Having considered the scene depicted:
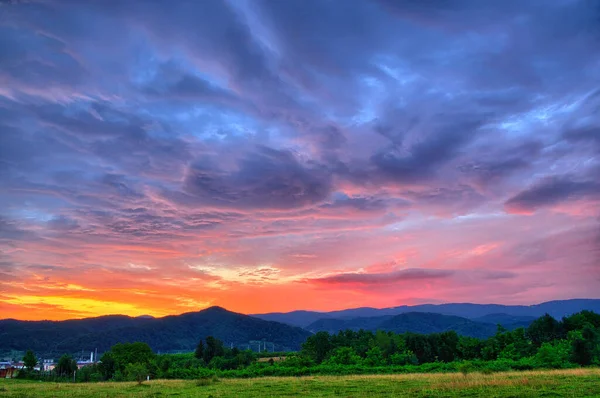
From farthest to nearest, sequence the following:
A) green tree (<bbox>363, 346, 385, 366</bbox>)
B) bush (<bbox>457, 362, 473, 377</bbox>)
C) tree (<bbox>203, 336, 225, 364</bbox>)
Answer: tree (<bbox>203, 336, 225, 364</bbox>) < green tree (<bbox>363, 346, 385, 366</bbox>) < bush (<bbox>457, 362, 473, 377</bbox>)

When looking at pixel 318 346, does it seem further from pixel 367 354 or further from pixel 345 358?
pixel 367 354

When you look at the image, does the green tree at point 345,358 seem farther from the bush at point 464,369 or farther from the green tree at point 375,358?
the bush at point 464,369

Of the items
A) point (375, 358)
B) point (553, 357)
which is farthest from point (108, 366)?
point (553, 357)

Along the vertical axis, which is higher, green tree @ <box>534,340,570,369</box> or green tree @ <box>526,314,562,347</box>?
green tree @ <box>526,314,562,347</box>

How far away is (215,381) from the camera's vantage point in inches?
2365

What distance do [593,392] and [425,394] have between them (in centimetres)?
1075

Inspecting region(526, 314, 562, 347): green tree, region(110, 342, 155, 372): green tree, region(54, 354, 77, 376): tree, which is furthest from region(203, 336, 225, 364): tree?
region(526, 314, 562, 347): green tree

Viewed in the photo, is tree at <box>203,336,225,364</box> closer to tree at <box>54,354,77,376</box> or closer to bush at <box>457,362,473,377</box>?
tree at <box>54,354,77,376</box>

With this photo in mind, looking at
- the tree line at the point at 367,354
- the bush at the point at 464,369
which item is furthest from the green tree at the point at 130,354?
the bush at the point at 464,369

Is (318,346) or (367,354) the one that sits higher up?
(318,346)

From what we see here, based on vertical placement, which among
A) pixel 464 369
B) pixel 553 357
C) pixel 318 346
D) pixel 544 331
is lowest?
pixel 553 357

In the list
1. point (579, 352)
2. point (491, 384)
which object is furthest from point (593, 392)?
point (579, 352)

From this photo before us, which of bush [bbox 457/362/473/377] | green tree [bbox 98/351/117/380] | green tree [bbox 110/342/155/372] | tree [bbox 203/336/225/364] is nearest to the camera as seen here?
bush [bbox 457/362/473/377]

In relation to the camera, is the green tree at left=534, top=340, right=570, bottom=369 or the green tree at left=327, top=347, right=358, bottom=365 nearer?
the green tree at left=534, top=340, right=570, bottom=369
